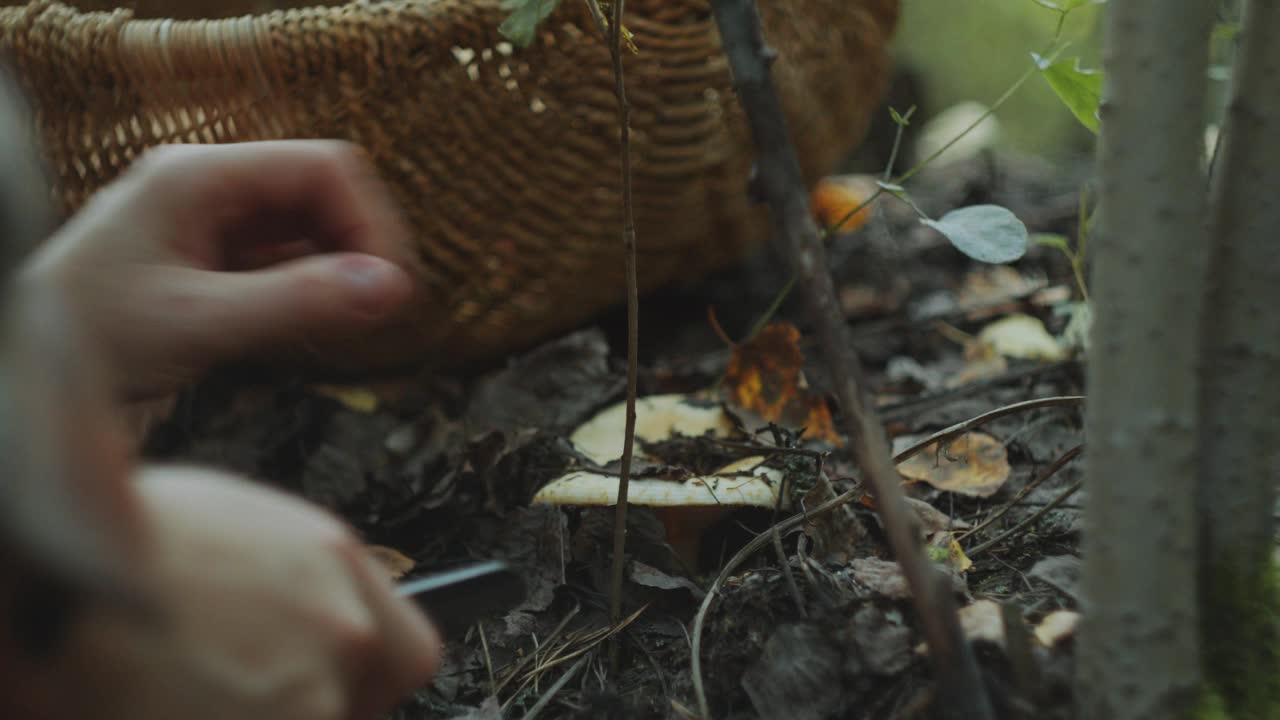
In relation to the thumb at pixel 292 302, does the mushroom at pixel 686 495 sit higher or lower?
lower

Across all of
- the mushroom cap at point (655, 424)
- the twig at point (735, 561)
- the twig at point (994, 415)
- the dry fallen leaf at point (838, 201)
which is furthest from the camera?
the dry fallen leaf at point (838, 201)

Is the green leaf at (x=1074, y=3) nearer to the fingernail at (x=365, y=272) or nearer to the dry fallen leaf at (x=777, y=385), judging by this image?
the dry fallen leaf at (x=777, y=385)

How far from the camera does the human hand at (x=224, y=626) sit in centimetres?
41

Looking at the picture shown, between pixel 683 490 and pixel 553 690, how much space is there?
0.25 m

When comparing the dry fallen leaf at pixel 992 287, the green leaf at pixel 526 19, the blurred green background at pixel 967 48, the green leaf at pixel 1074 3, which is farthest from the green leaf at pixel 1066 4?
the blurred green background at pixel 967 48

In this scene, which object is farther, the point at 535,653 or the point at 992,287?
the point at 992,287

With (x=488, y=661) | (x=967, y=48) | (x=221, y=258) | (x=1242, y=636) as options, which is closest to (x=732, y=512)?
(x=488, y=661)

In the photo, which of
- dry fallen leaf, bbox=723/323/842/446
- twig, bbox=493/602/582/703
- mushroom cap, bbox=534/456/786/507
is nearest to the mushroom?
mushroom cap, bbox=534/456/786/507

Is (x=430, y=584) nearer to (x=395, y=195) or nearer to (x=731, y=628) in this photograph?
(x=731, y=628)

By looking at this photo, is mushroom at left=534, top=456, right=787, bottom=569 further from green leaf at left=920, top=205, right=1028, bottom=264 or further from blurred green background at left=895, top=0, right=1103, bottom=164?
blurred green background at left=895, top=0, right=1103, bottom=164

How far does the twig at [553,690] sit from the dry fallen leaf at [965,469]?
50 centimetres

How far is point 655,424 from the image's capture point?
131cm

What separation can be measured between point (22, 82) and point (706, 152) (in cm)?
104

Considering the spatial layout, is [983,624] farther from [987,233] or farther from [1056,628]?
[987,233]
